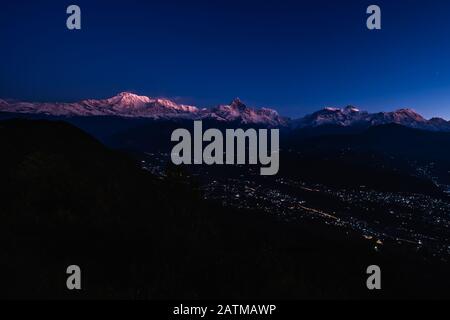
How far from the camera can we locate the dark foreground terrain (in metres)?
42.3

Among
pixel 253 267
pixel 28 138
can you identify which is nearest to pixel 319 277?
pixel 253 267

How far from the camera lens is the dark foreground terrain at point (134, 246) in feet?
139

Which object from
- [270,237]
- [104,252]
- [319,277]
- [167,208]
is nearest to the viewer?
[104,252]

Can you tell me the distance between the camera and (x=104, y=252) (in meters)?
54.3

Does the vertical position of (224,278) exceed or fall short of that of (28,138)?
it falls short

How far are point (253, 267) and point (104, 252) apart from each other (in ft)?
103

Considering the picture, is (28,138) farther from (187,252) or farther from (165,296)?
(165,296)

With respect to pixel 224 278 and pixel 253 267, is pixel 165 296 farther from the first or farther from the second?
pixel 253 267

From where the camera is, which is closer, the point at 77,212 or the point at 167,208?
the point at 77,212

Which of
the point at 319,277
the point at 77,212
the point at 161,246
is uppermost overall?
the point at 77,212

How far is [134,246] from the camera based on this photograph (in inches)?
2446
